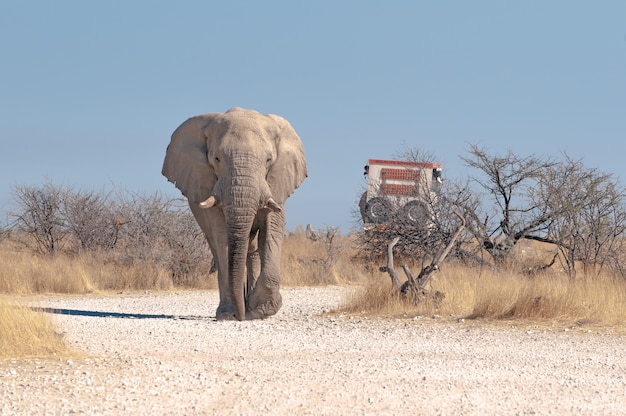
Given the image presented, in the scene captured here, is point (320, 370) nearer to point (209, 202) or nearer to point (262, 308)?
point (209, 202)

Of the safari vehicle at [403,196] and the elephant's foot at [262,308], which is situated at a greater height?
the safari vehicle at [403,196]

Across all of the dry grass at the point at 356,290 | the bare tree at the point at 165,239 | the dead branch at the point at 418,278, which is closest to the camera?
the dry grass at the point at 356,290

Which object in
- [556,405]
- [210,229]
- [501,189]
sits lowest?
[556,405]

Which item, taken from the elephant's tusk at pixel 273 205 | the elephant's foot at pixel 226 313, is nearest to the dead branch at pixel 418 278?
the elephant's tusk at pixel 273 205

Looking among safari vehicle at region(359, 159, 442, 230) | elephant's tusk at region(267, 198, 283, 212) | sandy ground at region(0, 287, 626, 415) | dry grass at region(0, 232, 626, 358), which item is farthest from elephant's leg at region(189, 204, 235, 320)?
safari vehicle at region(359, 159, 442, 230)

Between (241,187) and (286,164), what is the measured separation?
1.42 m

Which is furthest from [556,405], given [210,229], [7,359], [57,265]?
[57,265]

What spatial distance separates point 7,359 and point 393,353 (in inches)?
154

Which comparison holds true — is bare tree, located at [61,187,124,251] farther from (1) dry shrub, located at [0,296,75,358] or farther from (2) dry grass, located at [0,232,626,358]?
(1) dry shrub, located at [0,296,75,358]

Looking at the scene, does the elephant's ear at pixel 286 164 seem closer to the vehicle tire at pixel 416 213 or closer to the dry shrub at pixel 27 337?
the dry shrub at pixel 27 337

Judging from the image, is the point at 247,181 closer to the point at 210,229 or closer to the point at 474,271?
the point at 210,229

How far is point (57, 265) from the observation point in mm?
20609

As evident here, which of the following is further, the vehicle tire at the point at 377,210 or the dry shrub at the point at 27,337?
the vehicle tire at the point at 377,210

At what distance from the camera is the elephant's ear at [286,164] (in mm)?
13930
